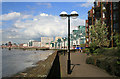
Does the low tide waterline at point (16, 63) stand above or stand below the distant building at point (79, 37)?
below

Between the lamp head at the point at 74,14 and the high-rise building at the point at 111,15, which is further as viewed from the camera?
the high-rise building at the point at 111,15

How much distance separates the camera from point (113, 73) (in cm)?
970

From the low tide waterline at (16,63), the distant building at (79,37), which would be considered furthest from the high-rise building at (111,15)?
the distant building at (79,37)

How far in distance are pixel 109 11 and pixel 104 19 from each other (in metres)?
2.93

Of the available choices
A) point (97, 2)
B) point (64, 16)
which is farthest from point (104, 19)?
point (64, 16)

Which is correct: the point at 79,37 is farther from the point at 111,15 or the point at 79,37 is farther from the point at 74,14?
the point at 74,14

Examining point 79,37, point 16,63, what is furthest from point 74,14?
point 79,37

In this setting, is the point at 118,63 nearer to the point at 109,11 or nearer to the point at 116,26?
the point at 116,26

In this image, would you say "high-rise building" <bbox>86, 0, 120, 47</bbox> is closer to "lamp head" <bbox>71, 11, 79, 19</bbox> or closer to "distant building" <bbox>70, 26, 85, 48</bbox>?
"lamp head" <bbox>71, 11, 79, 19</bbox>

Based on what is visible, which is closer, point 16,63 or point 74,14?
point 74,14

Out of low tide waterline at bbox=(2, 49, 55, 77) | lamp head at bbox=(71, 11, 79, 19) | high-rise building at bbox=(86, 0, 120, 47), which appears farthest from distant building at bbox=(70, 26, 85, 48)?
lamp head at bbox=(71, 11, 79, 19)

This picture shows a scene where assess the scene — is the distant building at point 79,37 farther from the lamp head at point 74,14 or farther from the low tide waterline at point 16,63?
the lamp head at point 74,14

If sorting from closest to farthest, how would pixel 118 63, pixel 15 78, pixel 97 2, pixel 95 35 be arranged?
pixel 118 63
pixel 15 78
pixel 95 35
pixel 97 2

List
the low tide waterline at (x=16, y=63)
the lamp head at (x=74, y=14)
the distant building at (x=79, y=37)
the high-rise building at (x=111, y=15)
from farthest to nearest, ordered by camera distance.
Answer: the distant building at (x=79, y=37)
the high-rise building at (x=111, y=15)
the low tide waterline at (x=16, y=63)
the lamp head at (x=74, y=14)
